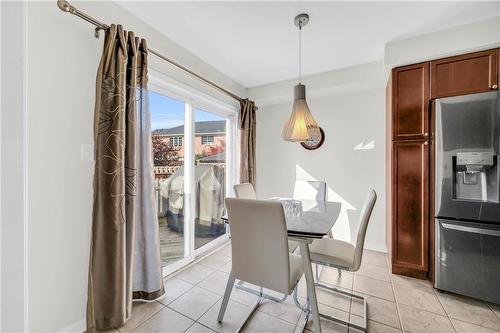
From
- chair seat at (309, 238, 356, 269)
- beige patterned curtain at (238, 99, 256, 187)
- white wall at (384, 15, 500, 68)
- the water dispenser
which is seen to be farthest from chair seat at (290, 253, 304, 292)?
white wall at (384, 15, 500, 68)

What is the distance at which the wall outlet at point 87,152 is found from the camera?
5.02 ft

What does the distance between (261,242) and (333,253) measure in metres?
0.71

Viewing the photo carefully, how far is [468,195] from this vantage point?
73.0 inches

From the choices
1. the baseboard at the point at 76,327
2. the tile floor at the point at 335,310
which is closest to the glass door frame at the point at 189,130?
the tile floor at the point at 335,310

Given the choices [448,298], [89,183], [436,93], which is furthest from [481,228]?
[89,183]

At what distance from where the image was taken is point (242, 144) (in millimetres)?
3303

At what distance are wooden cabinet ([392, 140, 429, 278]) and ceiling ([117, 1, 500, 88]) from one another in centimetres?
112

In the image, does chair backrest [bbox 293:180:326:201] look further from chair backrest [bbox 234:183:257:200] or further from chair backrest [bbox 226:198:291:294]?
chair backrest [bbox 226:198:291:294]

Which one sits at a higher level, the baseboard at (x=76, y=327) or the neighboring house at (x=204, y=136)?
the neighboring house at (x=204, y=136)

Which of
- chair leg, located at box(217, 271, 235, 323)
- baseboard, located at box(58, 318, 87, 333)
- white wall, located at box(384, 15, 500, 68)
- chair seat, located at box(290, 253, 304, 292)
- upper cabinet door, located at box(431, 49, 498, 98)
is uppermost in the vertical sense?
white wall, located at box(384, 15, 500, 68)

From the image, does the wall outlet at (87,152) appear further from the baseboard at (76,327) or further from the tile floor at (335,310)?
the tile floor at (335,310)

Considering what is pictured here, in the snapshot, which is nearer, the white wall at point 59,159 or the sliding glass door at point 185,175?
the white wall at point 59,159

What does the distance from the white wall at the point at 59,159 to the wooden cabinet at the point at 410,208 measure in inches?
113

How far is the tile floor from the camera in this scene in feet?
5.14
